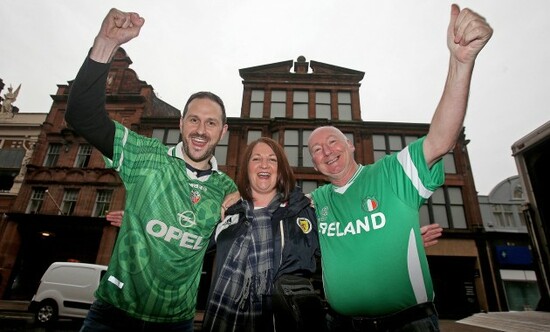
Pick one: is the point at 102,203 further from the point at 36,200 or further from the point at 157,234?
the point at 157,234

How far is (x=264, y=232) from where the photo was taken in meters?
2.42

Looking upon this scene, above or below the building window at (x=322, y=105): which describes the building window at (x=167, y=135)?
below

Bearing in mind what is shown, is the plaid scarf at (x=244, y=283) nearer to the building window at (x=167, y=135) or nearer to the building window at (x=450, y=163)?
the building window at (x=167, y=135)

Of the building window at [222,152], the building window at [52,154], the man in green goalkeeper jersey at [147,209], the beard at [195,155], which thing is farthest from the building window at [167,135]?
the man in green goalkeeper jersey at [147,209]

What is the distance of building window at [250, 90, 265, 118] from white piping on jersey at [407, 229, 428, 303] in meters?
18.4

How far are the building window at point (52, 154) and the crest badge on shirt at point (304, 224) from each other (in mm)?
23267

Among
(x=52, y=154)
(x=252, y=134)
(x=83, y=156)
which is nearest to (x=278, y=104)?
(x=252, y=134)

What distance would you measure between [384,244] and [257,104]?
18.9 metres

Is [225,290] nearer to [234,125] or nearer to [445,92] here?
[445,92]

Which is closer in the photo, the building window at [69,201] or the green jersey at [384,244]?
the green jersey at [384,244]

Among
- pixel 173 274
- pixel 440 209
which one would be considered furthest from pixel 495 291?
pixel 173 274

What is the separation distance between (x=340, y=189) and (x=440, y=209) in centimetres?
1822

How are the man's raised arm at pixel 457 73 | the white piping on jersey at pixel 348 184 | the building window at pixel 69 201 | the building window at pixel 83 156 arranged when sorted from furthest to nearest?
1. the building window at pixel 83 156
2. the building window at pixel 69 201
3. the white piping on jersey at pixel 348 184
4. the man's raised arm at pixel 457 73

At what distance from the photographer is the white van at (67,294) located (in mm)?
9141
